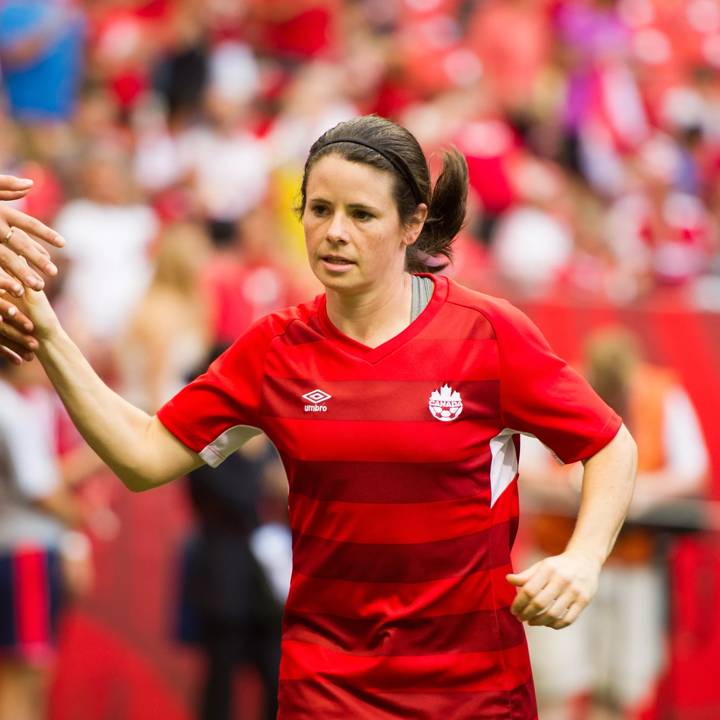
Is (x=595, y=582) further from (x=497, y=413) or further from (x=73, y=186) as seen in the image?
(x=73, y=186)

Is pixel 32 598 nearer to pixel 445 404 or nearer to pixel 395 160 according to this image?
pixel 445 404

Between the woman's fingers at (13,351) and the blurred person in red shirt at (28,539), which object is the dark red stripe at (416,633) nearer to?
the woman's fingers at (13,351)

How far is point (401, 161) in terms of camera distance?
4.00m

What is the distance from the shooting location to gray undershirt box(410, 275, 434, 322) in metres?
4.16

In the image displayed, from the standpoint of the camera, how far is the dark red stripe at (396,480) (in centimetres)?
401

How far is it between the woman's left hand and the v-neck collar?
65cm

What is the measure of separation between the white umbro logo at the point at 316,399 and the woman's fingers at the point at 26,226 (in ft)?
2.32

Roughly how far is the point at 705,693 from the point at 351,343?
14.9 feet

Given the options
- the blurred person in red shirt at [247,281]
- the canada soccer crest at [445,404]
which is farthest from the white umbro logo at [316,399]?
the blurred person in red shirt at [247,281]

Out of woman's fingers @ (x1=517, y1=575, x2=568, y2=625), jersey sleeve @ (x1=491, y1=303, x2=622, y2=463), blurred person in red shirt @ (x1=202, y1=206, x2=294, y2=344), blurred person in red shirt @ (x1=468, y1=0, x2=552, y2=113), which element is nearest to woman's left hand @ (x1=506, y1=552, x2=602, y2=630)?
woman's fingers @ (x1=517, y1=575, x2=568, y2=625)

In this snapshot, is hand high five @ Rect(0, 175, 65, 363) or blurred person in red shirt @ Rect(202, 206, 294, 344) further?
blurred person in red shirt @ Rect(202, 206, 294, 344)

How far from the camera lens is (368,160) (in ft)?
13.0

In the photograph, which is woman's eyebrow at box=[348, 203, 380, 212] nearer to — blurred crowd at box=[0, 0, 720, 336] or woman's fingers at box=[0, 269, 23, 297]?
woman's fingers at box=[0, 269, 23, 297]

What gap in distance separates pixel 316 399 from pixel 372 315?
0.25 m
